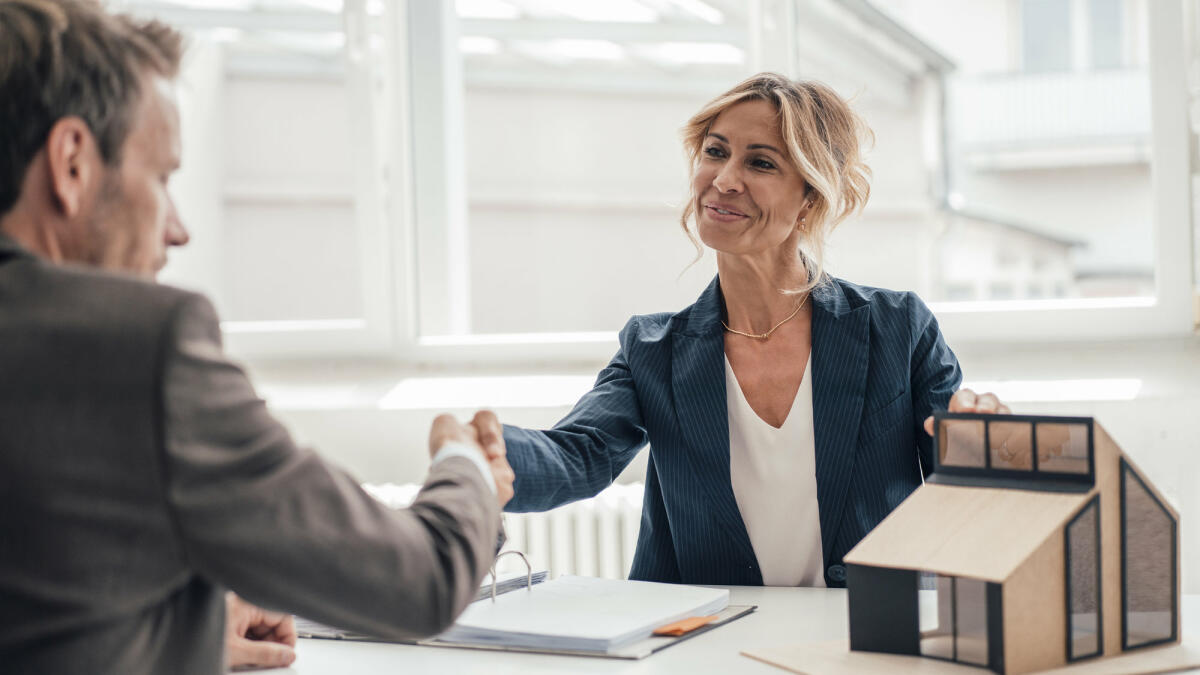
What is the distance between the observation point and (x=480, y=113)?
3.58 m

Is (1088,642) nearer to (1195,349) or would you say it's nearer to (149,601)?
(149,601)

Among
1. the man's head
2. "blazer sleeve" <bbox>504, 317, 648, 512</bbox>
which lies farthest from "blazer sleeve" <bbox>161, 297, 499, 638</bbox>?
"blazer sleeve" <bbox>504, 317, 648, 512</bbox>

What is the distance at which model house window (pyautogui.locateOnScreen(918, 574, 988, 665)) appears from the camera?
1076 mm

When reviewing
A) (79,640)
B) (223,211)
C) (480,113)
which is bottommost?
(79,640)

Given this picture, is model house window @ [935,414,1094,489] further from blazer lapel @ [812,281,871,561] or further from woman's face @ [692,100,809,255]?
woman's face @ [692,100,809,255]

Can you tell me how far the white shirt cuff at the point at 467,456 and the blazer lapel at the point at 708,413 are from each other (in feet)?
2.90

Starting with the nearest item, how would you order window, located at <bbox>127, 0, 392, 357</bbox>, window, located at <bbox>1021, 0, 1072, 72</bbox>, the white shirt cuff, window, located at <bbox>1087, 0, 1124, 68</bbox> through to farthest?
the white shirt cuff < window, located at <bbox>127, 0, 392, 357</bbox> < window, located at <bbox>1087, 0, 1124, 68</bbox> < window, located at <bbox>1021, 0, 1072, 72</bbox>

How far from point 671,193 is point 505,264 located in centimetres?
62

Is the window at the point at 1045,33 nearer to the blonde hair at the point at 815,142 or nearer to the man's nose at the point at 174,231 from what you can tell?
the blonde hair at the point at 815,142

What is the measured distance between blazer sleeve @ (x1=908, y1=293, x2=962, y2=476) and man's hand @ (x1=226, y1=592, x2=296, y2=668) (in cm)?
110

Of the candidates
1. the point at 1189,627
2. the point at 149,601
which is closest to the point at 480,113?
the point at 1189,627

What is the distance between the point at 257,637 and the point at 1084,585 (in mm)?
897

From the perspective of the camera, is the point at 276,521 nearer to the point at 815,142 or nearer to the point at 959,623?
the point at 959,623

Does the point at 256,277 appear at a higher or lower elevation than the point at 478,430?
higher
